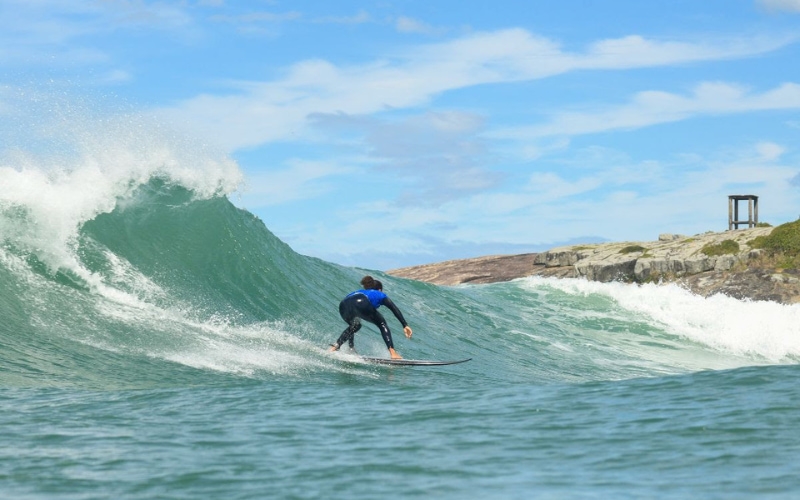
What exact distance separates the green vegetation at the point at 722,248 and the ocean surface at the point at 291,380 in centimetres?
816

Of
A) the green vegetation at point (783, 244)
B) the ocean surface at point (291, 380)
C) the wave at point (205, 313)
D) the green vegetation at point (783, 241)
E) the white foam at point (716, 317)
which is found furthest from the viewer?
the green vegetation at point (783, 241)

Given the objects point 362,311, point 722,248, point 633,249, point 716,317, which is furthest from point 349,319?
point 633,249

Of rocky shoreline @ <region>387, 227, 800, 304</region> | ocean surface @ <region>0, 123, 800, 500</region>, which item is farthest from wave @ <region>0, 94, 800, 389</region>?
rocky shoreline @ <region>387, 227, 800, 304</region>

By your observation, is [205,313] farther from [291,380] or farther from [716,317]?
Answer: [716,317]

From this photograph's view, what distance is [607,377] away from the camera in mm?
18156

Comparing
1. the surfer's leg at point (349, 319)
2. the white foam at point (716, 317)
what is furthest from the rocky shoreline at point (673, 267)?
the surfer's leg at point (349, 319)

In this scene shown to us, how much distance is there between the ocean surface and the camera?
7.32 m

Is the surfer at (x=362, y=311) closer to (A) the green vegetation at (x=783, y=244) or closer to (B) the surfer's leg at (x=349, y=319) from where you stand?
(B) the surfer's leg at (x=349, y=319)

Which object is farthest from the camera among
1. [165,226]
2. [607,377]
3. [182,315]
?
[165,226]

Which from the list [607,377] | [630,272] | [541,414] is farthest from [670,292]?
[541,414]

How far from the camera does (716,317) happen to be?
2806cm

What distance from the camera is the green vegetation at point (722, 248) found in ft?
116

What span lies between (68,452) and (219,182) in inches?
571

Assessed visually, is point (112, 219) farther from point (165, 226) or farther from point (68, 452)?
point (68, 452)
